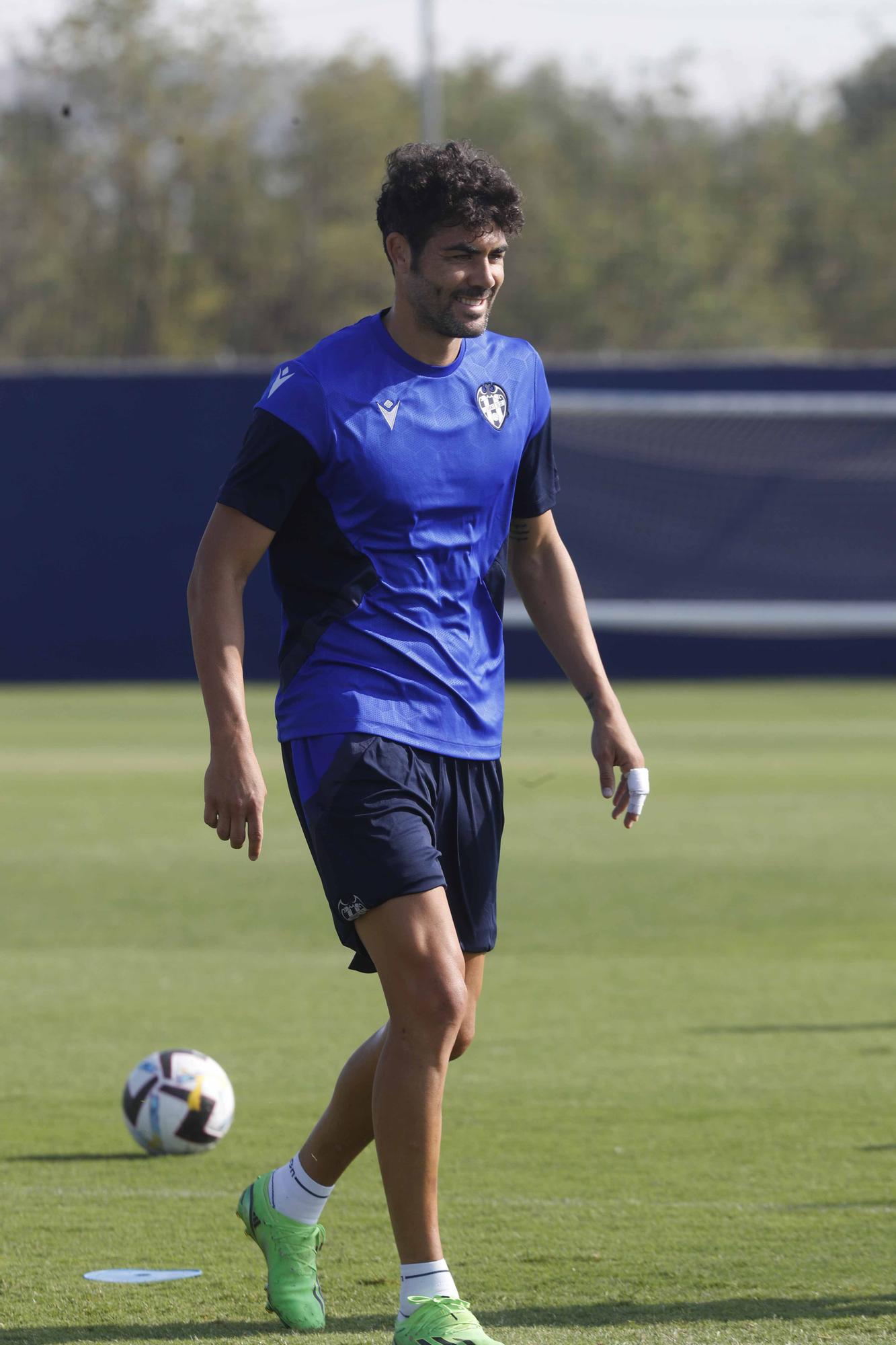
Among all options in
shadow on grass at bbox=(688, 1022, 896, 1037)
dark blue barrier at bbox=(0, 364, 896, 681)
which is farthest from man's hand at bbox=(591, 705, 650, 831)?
dark blue barrier at bbox=(0, 364, 896, 681)

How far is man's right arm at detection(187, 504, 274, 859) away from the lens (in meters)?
4.05

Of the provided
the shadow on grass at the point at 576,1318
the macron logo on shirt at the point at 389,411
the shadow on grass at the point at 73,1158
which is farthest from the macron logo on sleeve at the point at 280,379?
the shadow on grass at the point at 73,1158

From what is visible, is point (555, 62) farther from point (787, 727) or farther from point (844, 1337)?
point (844, 1337)

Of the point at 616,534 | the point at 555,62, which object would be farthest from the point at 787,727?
the point at 555,62

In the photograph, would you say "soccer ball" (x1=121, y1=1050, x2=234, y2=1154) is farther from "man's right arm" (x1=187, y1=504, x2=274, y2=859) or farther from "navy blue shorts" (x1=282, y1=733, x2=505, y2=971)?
"man's right arm" (x1=187, y1=504, x2=274, y2=859)

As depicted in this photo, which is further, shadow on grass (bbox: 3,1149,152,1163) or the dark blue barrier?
the dark blue barrier

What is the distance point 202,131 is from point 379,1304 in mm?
29700

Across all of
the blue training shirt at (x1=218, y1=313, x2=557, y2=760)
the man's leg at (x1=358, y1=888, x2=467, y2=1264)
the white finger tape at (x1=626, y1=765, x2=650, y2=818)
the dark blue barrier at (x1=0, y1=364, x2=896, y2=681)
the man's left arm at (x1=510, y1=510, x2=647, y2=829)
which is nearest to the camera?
the man's leg at (x1=358, y1=888, x2=467, y2=1264)

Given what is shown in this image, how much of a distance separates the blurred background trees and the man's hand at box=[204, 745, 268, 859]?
90.1ft

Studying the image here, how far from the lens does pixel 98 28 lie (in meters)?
32.6

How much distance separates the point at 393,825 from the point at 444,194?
1.21 meters

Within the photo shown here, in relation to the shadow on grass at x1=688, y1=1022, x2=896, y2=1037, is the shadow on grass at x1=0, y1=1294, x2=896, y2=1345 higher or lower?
higher

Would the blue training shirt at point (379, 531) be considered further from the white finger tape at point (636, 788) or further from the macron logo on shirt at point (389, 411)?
the white finger tape at point (636, 788)

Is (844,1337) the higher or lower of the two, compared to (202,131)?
lower
